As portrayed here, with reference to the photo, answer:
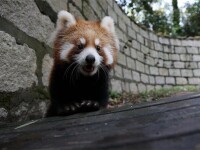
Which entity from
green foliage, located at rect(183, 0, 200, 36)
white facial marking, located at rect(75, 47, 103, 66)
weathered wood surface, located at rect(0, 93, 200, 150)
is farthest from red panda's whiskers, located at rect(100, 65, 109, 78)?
green foliage, located at rect(183, 0, 200, 36)

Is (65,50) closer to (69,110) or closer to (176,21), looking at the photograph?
(69,110)

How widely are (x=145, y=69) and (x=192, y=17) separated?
8670mm

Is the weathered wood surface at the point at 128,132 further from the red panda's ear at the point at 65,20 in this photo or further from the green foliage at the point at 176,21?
the green foliage at the point at 176,21

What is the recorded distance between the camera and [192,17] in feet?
58.7

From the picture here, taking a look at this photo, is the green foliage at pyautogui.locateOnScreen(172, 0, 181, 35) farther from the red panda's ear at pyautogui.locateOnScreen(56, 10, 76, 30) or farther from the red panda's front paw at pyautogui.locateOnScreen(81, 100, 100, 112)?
the red panda's front paw at pyautogui.locateOnScreen(81, 100, 100, 112)

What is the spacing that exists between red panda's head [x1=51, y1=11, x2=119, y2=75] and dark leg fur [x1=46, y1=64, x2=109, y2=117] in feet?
0.26

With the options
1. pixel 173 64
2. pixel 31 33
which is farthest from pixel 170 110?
pixel 173 64

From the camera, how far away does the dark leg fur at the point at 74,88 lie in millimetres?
2943

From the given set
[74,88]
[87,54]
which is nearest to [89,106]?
[74,88]

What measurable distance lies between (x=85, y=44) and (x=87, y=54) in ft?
0.60

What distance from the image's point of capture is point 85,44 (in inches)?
118

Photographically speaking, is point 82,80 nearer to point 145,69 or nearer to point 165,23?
point 145,69

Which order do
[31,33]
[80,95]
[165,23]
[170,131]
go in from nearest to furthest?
[170,131] → [80,95] → [31,33] → [165,23]

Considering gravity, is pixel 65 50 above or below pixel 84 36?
below
